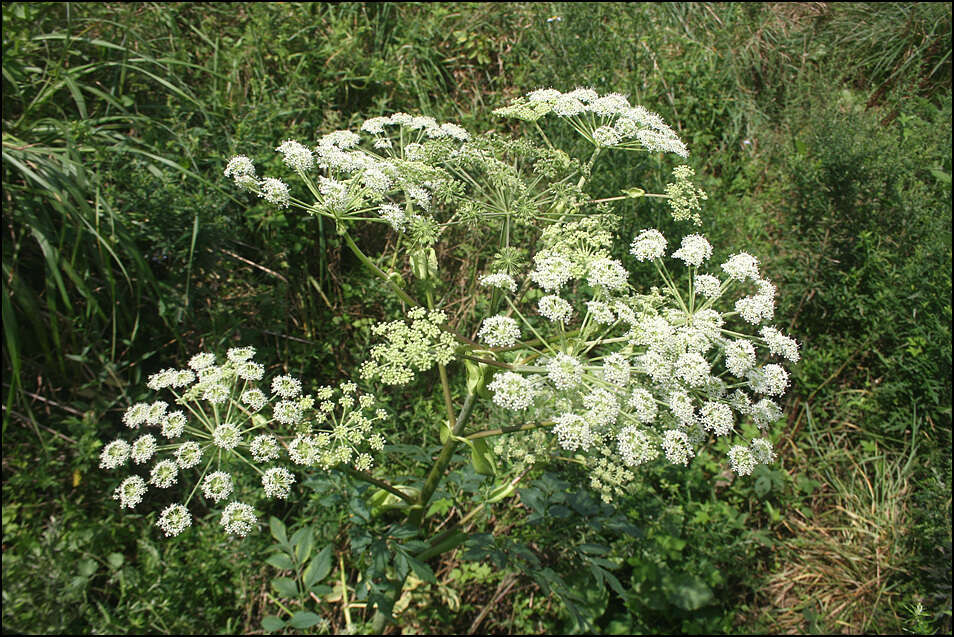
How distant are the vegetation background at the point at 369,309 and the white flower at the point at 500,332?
4.15 feet

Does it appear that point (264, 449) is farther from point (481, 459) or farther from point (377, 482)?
point (481, 459)

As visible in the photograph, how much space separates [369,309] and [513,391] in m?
3.03

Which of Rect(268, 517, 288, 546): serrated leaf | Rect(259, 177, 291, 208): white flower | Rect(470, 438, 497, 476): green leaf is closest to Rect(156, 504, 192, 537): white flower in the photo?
Rect(268, 517, 288, 546): serrated leaf

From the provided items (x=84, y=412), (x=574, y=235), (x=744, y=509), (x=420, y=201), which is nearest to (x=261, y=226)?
(x=84, y=412)

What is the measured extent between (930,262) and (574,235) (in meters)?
3.67

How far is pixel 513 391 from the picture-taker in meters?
1.98

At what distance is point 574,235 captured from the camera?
2.25 m

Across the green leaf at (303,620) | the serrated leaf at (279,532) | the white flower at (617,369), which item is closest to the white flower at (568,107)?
the white flower at (617,369)

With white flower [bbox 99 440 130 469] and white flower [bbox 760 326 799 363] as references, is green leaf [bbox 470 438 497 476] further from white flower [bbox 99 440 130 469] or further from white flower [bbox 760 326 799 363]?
white flower [bbox 99 440 130 469]

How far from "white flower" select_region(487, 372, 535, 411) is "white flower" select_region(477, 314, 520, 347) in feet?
0.44

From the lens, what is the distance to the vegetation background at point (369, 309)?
146 inches

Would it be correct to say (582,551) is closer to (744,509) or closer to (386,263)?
(744,509)

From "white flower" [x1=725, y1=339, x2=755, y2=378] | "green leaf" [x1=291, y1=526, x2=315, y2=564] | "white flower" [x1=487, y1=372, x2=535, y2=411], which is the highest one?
"white flower" [x1=725, y1=339, x2=755, y2=378]

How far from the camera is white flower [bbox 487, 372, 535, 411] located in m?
1.96
